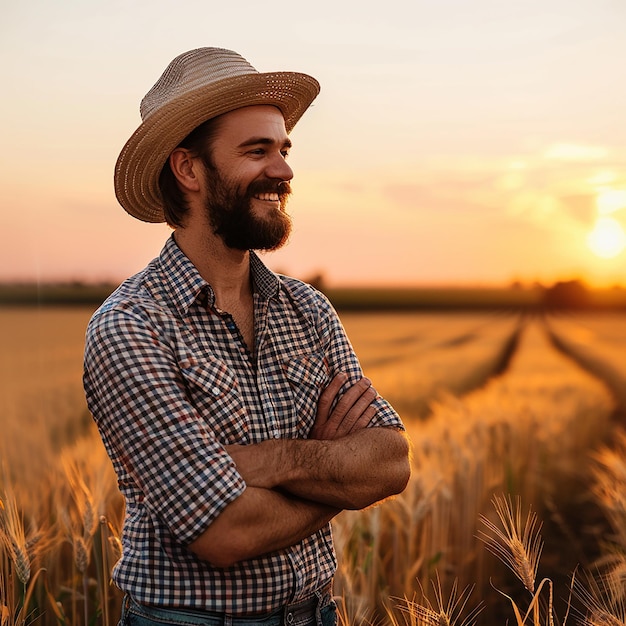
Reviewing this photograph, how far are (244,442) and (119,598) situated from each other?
1557 mm

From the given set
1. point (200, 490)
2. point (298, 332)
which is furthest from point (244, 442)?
point (298, 332)

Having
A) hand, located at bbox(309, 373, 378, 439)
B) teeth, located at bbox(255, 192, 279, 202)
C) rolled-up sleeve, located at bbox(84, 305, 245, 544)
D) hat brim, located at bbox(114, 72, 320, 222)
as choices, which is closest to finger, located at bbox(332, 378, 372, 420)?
hand, located at bbox(309, 373, 378, 439)

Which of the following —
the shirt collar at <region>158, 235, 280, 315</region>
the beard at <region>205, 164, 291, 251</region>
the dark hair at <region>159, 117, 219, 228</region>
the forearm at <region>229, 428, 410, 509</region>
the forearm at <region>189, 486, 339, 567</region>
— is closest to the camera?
the forearm at <region>189, 486, 339, 567</region>

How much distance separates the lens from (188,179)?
2.63 m

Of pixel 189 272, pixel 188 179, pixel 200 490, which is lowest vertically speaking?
pixel 200 490

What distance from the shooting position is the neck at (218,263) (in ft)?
8.31

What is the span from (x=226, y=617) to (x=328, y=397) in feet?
2.23

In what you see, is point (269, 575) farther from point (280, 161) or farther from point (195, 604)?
point (280, 161)

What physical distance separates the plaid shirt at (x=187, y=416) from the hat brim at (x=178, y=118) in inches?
14.1

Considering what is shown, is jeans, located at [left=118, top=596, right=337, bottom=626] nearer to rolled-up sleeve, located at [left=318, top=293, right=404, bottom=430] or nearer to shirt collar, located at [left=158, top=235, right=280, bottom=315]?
rolled-up sleeve, located at [left=318, top=293, right=404, bottom=430]

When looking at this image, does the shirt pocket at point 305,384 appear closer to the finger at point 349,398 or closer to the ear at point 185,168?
the finger at point 349,398

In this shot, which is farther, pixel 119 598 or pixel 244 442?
pixel 119 598

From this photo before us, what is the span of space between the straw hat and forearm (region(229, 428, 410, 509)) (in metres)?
0.98

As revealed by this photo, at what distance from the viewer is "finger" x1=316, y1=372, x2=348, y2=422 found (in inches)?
98.7
